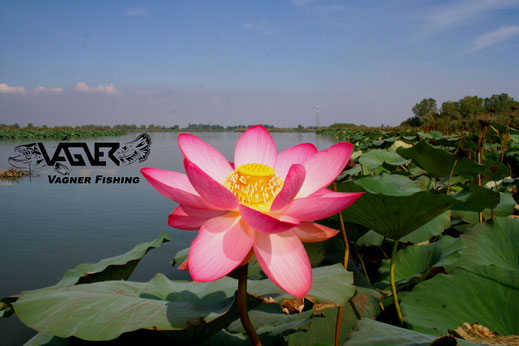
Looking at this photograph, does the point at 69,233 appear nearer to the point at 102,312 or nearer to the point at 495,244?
the point at 102,312

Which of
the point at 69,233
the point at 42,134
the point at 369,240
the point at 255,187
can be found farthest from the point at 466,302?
the point at 42,134

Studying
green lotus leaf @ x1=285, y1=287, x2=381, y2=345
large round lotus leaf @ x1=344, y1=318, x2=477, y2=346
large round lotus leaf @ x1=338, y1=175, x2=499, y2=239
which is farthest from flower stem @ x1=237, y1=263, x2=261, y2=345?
green lotus leaf @ x1=285, y1=287, x2=381, y2=345

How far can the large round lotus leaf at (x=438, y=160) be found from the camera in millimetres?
1700

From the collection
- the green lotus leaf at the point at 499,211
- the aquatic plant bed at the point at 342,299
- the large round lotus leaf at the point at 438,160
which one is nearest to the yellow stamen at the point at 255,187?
the aquatic plant bed at the point at 342,299

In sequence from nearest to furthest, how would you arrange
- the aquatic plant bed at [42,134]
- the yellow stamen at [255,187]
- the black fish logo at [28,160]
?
the yellow stamen at [255,187], the black fish logo at [28,160], the aquatic plant bed at [42,134]

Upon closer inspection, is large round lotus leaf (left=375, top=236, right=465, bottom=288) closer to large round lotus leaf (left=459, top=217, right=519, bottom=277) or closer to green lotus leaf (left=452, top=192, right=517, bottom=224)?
large round lotus leaf (left=459, top=217, right=519, bottom=277)

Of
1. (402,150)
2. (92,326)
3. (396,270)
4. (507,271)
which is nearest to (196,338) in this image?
(92,326)

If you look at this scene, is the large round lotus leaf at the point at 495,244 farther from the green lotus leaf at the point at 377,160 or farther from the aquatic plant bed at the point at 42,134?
the aquatic plant bed at the point at 42,134

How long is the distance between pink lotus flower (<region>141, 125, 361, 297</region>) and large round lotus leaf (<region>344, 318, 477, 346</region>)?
26 cm

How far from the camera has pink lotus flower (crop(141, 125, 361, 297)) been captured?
0.48 metres

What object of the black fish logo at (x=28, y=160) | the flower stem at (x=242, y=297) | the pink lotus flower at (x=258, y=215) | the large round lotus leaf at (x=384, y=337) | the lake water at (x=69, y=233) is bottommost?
the lake water at (x=69, y=233)

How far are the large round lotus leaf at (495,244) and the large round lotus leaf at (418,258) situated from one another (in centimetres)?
7

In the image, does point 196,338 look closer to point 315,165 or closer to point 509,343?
point 315,165

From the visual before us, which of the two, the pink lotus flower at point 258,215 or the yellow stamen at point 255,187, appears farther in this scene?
the yellow stamen at point 255,187
